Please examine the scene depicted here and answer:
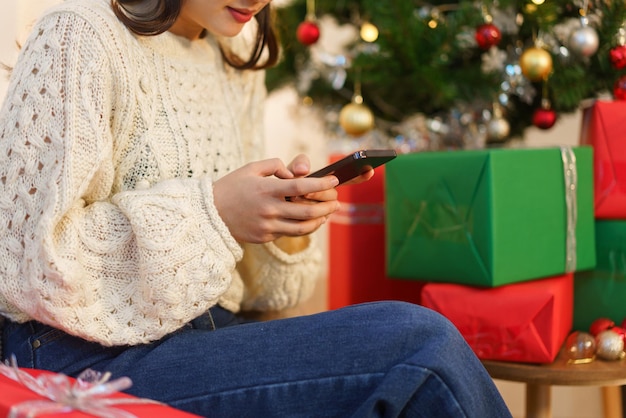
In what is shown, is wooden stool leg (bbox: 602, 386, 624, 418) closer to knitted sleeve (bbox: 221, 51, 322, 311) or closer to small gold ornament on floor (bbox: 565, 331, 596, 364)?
small gold ornament on floor (bbox: 565, 331, 596, 364)

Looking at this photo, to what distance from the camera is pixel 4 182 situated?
645 mm

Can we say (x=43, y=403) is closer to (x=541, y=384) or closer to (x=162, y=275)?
(x=162, y=275)

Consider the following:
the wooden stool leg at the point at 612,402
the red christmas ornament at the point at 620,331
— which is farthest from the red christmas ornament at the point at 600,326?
the wooden stool leg at the point at 612,402

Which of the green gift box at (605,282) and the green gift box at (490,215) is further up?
the green gift box at (490,215)

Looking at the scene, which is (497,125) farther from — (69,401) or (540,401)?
(69,401)

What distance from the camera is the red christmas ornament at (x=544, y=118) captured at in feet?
3.80

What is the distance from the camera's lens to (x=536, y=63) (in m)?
1.05

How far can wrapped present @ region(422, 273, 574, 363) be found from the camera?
0.85m

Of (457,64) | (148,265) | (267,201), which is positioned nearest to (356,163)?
(267,201)

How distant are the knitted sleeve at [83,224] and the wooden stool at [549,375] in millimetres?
393

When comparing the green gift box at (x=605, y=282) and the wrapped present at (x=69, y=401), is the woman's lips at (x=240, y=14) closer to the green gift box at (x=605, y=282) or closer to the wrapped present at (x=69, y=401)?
the wrapped present at (x=69, y=401)

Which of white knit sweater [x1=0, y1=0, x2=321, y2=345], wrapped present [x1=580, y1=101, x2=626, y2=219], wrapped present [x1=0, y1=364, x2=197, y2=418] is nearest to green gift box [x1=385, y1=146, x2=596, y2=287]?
wrapped present [x1=580, y1=101, x2=626, y2=219]

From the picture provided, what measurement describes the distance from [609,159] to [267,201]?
54cm

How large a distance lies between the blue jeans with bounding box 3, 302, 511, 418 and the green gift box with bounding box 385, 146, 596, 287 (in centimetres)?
26
